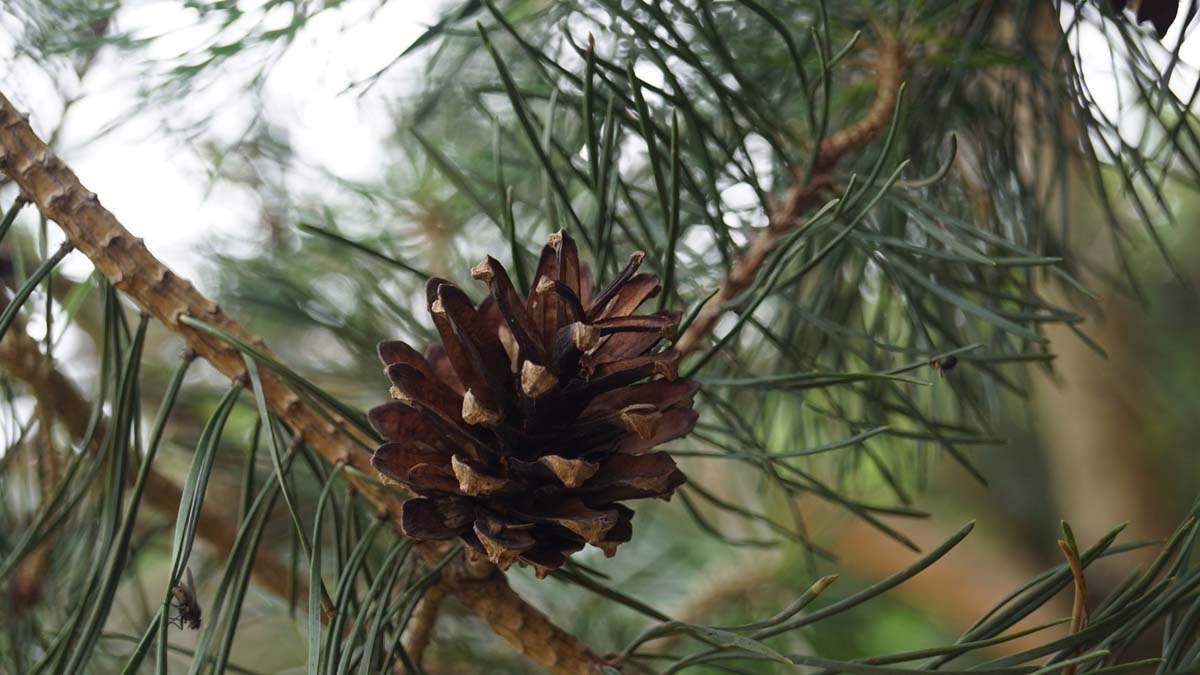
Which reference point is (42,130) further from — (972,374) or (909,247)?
(972,374)

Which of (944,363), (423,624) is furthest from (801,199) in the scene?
(423,624)

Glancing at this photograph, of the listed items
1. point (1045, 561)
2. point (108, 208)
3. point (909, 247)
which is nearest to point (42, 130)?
point (108, 208)

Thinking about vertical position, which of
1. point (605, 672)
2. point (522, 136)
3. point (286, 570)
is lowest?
point (605, 672)

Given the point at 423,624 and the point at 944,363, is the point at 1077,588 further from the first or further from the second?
the point at 423,624

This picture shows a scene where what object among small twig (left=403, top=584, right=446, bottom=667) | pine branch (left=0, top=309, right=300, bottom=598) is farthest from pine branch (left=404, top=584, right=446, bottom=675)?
pine branch (left=0, top=309, right=300, bottom=598)

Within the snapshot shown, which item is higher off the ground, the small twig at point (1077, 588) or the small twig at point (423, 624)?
the small twig at point (423, 624)

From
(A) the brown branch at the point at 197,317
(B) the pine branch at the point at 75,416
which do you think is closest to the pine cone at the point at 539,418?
(A) the brown branch at the point at 197,317

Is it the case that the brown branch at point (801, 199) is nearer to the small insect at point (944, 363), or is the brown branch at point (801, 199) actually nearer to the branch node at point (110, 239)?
the small insect at point (944, 363)
